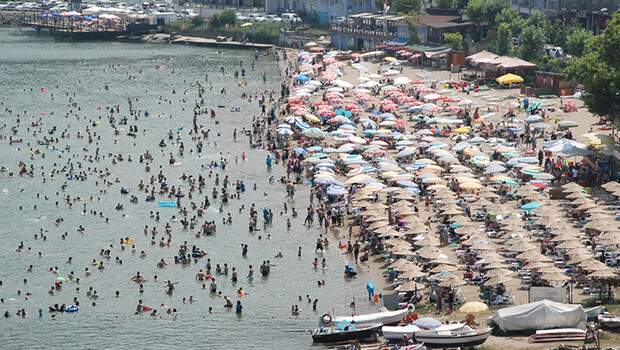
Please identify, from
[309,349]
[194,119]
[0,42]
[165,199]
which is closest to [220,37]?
[0,42]

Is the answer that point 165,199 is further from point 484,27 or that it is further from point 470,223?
point 484,27

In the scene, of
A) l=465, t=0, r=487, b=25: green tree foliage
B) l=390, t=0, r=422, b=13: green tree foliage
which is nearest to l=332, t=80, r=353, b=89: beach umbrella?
l=465, t=0, r=487, b=25: green tree foliage

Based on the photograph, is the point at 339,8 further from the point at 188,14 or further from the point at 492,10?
the point at 492,10

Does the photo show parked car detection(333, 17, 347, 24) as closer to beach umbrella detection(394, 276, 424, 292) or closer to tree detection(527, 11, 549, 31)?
tree detection(527, 11, 549, 31)

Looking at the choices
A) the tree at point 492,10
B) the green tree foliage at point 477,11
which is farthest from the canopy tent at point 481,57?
the green tree foliage at point 477,11

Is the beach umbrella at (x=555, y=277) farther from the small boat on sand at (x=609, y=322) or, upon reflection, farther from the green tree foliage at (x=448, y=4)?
the green tree foliage at (x=448, y=4)

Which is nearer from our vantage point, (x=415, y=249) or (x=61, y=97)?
(x=415, y=249)
